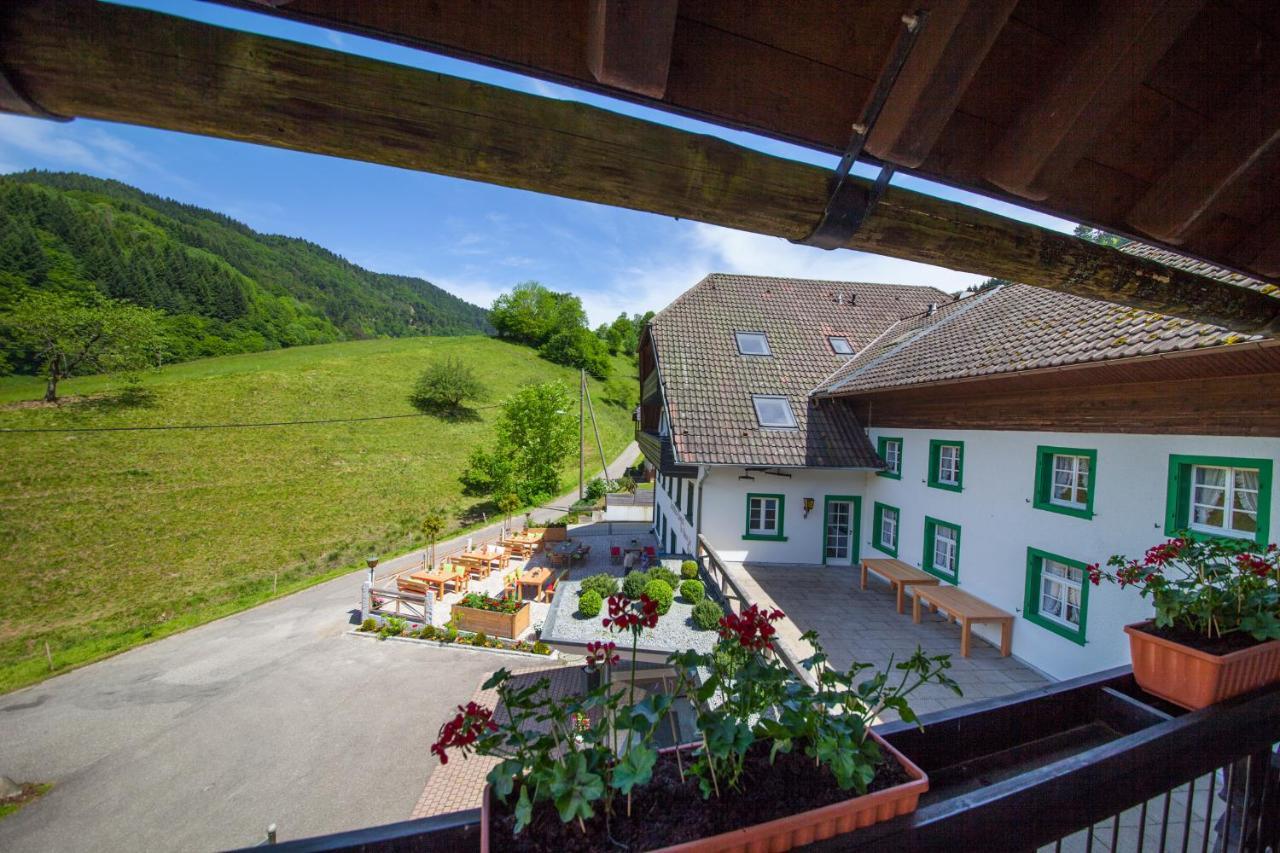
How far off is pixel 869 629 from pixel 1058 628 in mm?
2374

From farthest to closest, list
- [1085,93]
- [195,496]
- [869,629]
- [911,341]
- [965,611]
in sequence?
1. [195,496]
2. [911,341]
3. [869,629]
4. [965,611]
5. [1085,93]

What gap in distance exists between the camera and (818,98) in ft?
4.21

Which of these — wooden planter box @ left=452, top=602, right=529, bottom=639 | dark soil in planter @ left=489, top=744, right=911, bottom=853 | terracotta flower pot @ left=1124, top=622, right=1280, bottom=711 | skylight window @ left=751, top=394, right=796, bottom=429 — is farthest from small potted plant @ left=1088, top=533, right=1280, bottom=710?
wooden planter box @ left=452, top=602, right=529, bottom=639

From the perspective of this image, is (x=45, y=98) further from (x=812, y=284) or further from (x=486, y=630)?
(x=812, y=284)

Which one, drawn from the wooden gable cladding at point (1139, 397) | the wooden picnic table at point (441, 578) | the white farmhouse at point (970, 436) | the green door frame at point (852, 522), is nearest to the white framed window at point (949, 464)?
the white farmhouse at point (970, 436)

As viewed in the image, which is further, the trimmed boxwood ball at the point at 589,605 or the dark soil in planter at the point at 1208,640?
the trimmed boxwood ball at the point at 589,605

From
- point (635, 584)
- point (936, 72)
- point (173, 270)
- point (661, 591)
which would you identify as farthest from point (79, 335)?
point (936, 72)

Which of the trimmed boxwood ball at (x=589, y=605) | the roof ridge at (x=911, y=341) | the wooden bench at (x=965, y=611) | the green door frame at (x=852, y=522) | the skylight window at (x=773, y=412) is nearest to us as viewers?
the wooden bench at (x=965, y=611)

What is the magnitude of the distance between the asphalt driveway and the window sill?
8.81 meters

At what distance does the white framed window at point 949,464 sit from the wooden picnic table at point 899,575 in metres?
1.73

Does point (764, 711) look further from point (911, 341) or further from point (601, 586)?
point (911, 341)

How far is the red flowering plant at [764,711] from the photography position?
1.06m

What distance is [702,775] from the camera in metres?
1.09

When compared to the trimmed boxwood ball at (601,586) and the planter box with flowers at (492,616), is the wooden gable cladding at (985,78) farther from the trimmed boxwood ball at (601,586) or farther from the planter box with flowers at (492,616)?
the planter box with flowers at (492,616)
